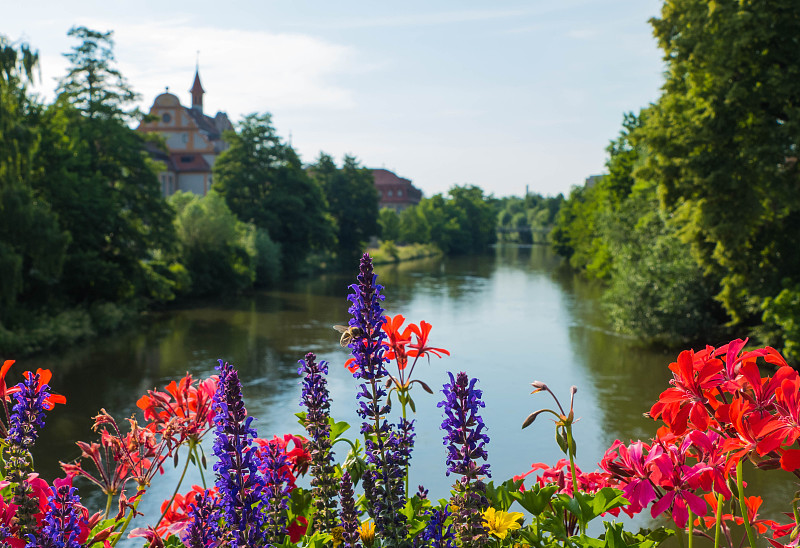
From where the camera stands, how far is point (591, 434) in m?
12.8

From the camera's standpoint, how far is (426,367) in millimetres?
17781

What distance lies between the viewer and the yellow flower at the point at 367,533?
197 cm

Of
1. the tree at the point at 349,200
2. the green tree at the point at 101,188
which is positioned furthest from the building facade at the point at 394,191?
the green tree at the point at 101,188

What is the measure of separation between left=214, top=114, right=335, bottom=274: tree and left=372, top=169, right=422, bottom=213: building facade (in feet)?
203

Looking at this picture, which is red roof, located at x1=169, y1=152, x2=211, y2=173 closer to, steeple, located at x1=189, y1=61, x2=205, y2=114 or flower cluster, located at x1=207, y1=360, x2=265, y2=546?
steeple, located at x1=189, y1=61, x2=205, y2=114

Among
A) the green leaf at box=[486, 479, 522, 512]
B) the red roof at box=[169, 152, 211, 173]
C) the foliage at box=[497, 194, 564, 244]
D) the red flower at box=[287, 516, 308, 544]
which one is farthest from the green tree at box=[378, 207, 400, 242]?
the green leaf at box=[486, 479, 522, 512]

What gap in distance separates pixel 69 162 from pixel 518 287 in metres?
24.3

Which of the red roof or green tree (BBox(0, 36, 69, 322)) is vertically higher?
the red roof

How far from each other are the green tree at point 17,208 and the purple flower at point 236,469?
58.0ft

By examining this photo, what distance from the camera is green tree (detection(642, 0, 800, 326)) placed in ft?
49.1

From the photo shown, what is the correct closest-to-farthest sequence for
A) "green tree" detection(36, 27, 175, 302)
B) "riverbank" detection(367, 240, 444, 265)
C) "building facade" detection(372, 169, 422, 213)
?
"green tree" detection(36, 27, 175, 302) < "riverbank" detection(367, 240, 444, 265) < "building facade" detection(372, 169, 422, 213)

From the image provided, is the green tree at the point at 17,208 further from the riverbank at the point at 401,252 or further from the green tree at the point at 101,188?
the riverbank at the point at 401,252

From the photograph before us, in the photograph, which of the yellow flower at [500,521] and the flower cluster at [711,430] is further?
the yellow flower at [500,521]

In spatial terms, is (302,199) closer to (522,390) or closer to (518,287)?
(518,287)
